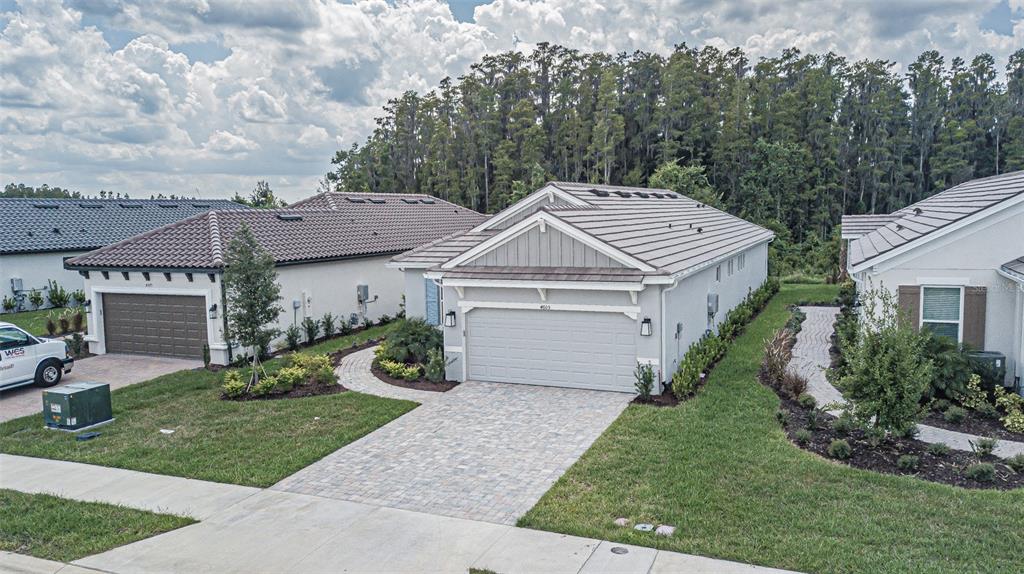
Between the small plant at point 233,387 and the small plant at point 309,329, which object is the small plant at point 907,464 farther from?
the small plant at point 309,329

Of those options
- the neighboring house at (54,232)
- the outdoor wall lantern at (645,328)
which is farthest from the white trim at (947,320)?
the neighboring house at (54,232)

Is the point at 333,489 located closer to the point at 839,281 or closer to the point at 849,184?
the point at 839,281

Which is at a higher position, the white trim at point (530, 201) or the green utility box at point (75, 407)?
the white trim at point (530, 201)

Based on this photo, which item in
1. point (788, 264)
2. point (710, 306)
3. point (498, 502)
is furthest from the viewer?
point (788, 264)

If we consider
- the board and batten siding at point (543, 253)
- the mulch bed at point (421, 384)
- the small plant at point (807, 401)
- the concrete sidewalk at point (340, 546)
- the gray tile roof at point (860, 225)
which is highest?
the gray tile roof at point (860, 225)

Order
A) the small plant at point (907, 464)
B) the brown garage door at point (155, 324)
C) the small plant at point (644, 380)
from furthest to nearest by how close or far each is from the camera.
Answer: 1. the brown garage door at point (155, 324)
2. the small plant at point (644, 380)
3. the small plant at point (907, 464)

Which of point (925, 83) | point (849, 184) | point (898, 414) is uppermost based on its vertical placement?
point (925, 83)

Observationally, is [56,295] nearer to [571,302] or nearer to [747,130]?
[571,302]

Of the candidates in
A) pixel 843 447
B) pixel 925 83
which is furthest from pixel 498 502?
pixel 925 83
